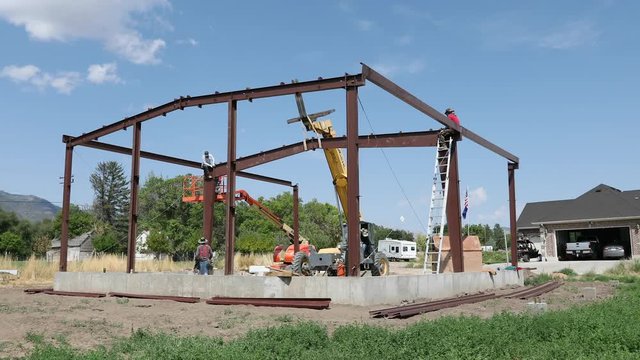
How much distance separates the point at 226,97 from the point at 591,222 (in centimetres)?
3753

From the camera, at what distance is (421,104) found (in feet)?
63.1

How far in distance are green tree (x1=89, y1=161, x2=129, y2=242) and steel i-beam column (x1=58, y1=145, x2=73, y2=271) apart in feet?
256

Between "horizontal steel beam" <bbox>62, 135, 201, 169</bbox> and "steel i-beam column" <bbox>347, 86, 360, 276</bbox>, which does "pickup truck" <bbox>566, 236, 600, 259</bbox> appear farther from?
"steel i-beam column" <bbox>347, 86, 360, 276</bbox>

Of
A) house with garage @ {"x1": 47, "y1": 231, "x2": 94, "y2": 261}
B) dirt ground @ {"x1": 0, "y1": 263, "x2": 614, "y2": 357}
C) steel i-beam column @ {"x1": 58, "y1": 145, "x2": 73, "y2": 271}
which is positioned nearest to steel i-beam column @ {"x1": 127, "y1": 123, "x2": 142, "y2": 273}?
dirt ground @ {"x1": 0, "y1": 263, "x2": 614, "y2": 357}

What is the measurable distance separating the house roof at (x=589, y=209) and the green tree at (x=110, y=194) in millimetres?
71583

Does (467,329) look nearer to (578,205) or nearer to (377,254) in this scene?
(377,254)

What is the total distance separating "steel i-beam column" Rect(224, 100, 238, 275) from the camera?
1889cm

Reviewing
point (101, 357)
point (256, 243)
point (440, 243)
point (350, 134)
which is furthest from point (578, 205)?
point (101, 357)

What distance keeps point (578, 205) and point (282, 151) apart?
124ft


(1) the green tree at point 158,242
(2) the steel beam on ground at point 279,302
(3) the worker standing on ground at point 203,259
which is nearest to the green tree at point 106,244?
(1) the green tree at point 158,242

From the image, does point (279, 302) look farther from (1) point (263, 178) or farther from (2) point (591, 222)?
(2) point (591, 222)

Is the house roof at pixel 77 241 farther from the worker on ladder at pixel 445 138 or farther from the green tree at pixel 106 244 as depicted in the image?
the worker on ladder at pixel 445 138

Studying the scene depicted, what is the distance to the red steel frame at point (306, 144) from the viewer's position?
54.9 ft

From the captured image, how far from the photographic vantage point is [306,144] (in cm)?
2052
